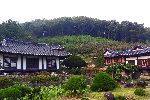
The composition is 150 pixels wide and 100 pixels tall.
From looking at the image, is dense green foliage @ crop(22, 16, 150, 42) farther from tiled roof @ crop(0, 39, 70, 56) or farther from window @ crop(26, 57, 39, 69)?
window @ crop(26, 57, 39, 69)

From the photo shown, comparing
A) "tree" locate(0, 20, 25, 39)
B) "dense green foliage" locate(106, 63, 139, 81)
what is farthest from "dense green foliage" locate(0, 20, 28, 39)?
"dense green foliage" locate(106, 63, 139, 81)

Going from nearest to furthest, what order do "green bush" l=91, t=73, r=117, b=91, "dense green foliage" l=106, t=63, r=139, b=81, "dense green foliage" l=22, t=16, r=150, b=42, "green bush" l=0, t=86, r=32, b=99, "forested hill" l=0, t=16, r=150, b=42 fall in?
"green bush" l=0, t=86, r=32, b=99, "green bush" l=91, t=73, r=117, b=91, "dense green foliage" l=106, t=63, r=139, b=81, "forested hill" l=0, t=16, r=150, b=42, "dense green foliage" l=22, t=16, r=150, b=42

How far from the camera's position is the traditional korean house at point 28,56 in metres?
46.3

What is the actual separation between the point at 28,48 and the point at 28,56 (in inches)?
82.1

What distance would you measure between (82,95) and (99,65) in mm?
34096

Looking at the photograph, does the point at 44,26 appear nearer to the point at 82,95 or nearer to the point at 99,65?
the point at 99,65

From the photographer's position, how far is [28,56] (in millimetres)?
49250

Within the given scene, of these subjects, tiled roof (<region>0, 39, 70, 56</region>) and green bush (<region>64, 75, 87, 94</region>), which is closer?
green bush (<region>64, 75, 87, 94</region>)

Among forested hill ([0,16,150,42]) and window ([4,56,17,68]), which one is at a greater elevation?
forested hill ([0,16,150,42])

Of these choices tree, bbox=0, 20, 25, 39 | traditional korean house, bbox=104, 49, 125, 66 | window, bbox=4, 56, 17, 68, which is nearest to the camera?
window, bbox=4, 56, 17, 68

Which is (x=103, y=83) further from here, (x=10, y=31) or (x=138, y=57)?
(x=10, y=31)

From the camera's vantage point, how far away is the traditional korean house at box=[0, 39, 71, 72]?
4631cm

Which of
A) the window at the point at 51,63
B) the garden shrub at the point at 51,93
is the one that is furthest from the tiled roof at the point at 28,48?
the garden shrub at the point at 51,93

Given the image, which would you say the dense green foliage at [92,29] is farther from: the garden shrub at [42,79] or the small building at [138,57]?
the garden shrub at [42,79]
